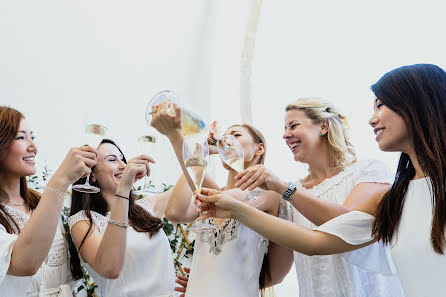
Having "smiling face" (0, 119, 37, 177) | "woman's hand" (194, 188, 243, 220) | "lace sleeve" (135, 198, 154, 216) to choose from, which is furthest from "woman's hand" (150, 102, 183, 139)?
"lace sleeve" (135, 198, 154, 216)

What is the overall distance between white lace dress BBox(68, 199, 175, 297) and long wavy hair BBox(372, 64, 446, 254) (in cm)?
126

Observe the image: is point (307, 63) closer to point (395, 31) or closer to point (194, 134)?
point (395, 31)

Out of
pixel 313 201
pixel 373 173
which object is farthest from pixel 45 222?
pixel 373 173

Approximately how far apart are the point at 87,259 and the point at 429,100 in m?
1.71

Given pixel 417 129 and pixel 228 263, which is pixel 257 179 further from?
pixel 417 129

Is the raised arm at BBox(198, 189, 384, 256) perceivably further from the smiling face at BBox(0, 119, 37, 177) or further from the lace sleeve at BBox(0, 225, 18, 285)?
the smiling face at BBox(0, 119, 37, 177)

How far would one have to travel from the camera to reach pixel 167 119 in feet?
6.77

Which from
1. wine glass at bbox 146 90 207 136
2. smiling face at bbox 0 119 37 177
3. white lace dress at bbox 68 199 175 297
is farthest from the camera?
white lace dress at bbox 68 199 175 297

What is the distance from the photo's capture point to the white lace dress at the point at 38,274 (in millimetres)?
1915

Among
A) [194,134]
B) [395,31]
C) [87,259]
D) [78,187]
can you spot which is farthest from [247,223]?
[395,31]

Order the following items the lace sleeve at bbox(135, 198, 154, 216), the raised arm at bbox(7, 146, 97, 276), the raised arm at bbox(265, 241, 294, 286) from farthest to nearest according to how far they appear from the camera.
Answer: the lace sleeve at bbox(135, 198, 154, 216) < the raised arm at bbox(265, 241, 294, 286) < the raised arm at bbox(7, 146, 97, 276)

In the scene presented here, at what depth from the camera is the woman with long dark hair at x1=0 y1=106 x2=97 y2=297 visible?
1.89 metres

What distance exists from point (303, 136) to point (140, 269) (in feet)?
3.53

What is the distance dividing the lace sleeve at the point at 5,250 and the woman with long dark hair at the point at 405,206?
2.48 ft
